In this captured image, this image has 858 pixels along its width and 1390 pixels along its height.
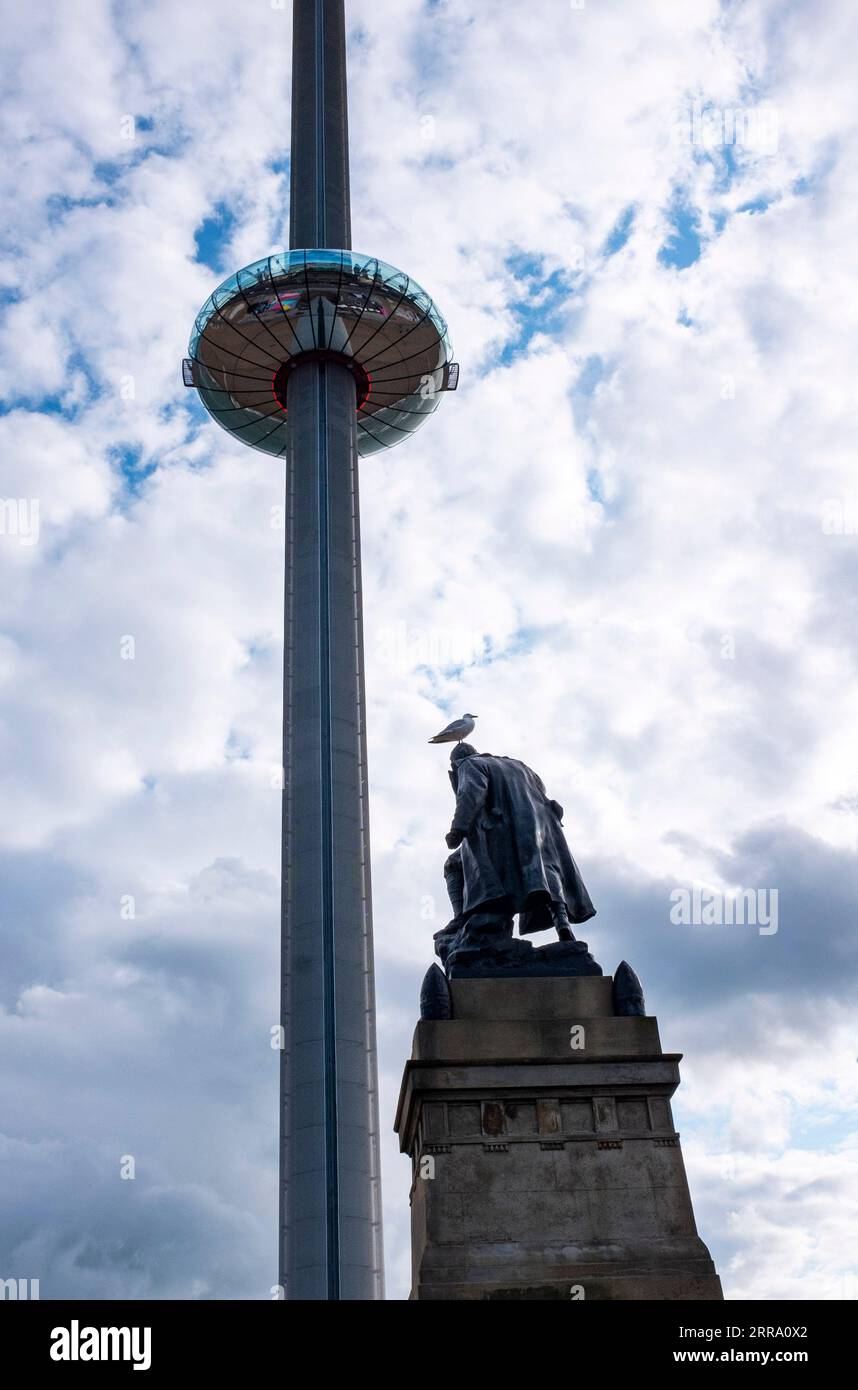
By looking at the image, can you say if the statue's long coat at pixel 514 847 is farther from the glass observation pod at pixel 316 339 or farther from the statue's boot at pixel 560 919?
the glass observation pod at pixel 316 339

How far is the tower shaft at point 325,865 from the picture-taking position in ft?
125

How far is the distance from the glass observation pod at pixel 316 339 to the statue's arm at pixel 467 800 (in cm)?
4105

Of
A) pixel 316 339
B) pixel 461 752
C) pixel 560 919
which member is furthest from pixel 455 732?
pixel 316 339

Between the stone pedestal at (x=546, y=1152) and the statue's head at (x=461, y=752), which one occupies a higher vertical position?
the statue's head at (x=461, y=752)

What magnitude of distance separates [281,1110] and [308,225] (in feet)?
118

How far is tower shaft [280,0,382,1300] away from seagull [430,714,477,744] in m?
26.3

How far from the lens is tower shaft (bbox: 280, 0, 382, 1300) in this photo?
38062mm

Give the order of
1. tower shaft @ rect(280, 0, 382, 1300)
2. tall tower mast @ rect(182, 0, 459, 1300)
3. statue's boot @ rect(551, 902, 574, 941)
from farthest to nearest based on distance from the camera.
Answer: tall tower mast @ rect(182, 0, 459, 1300) < tower shaft @ rect(280, 0, 382, 1300) < statue's boot @ rect(551, 902, 574, 941)

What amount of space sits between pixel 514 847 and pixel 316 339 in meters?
42.8

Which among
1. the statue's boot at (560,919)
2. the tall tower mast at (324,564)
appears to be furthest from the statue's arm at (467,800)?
the tall tower mast at (324,564)

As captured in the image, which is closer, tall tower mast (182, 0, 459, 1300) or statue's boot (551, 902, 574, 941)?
statue's boot (551, 902, 574, 941)

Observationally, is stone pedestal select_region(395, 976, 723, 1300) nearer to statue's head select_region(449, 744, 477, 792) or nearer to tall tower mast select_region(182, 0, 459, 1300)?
statue's head select_region(449, 744, 477, 792)

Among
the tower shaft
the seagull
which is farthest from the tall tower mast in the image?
the seagull
